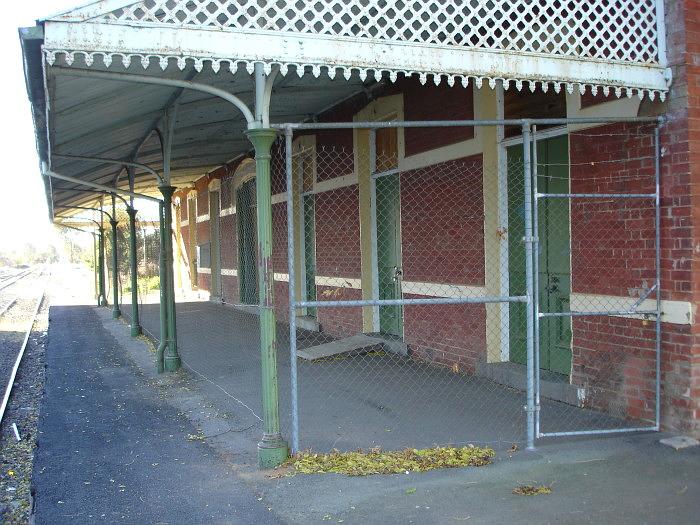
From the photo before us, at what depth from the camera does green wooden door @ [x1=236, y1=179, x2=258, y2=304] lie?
16.0 m

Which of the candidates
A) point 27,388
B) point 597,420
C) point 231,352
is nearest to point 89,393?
point 27,388

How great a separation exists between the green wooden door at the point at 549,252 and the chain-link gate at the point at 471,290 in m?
0.02

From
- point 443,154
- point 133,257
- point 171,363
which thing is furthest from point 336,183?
point 133,257

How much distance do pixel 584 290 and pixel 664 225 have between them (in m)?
1.07

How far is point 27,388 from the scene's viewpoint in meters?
9.98

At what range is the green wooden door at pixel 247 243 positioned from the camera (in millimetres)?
15961

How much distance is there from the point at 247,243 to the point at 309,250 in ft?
12.6

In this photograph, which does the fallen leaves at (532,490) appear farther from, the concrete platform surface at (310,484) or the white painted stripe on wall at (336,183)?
the white painted stripe on wall at (336,183)

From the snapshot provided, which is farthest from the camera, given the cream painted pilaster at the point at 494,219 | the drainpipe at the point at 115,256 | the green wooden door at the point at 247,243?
the drainpipe at the point at 115,256

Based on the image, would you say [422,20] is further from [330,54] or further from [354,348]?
[354,348]

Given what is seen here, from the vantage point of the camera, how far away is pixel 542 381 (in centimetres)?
687

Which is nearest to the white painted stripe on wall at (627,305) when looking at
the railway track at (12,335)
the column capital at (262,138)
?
the column capital at (262,138)

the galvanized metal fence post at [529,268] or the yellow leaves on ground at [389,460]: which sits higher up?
the galvanized metal fence post at [529,268]

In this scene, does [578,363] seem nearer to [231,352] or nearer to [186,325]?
[231,352]
